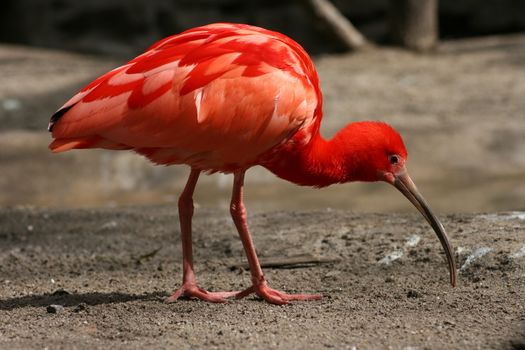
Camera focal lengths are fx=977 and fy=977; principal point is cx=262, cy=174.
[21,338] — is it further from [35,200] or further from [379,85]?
[379,85]

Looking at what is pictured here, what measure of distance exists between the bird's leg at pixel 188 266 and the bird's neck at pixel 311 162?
421 millimetres

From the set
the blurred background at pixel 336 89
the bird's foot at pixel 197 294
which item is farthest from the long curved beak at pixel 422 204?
the blurred background at pixel 336 89

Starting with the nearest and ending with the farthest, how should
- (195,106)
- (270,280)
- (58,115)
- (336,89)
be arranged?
(195,106) < (58,115) < (270,280) < (336,89)

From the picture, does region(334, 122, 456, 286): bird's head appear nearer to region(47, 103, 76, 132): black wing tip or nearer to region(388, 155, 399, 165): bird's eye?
region(388, 155, 399, 165): bird's eye

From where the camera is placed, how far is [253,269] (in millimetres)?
4441

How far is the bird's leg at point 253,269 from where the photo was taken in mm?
4430

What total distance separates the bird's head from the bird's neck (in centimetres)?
4

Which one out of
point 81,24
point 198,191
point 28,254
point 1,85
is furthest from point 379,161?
point 81,24

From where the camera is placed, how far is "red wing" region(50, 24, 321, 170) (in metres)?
4.15

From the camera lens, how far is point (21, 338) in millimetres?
3887

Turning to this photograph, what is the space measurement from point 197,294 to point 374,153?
1.04 meters

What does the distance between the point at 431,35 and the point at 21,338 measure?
9440 millimetres

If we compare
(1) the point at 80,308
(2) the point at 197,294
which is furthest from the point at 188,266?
(1) the point at 80,308

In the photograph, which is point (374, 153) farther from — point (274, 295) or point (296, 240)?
point (296, 240)
